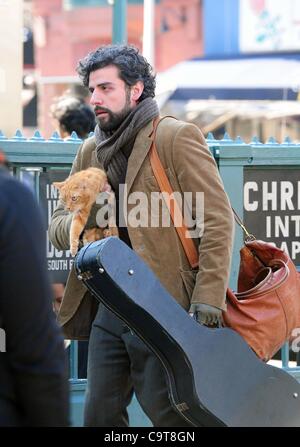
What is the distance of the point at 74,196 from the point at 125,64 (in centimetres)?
57

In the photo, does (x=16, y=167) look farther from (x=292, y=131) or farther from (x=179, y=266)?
(x=292, y=131)

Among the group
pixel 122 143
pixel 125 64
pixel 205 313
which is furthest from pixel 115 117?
pixel 205 313

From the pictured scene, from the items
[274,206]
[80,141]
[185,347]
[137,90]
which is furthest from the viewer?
[274,206]

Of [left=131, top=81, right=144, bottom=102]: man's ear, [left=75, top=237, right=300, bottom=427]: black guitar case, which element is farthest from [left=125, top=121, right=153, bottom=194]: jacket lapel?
[left=75, top=237, right=300, bottom=427]: black guitar case

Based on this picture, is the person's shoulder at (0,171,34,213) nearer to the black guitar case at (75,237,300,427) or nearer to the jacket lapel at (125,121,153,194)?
the black guitar case at (75,237,300,427)

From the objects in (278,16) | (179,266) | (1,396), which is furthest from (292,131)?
(1,396)

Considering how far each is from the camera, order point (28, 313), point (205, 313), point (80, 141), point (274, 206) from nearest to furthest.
Result: point (28, 313), point (205, 313), point (80, 141), point (274, 206)

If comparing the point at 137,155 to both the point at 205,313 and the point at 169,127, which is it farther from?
the point at 205,313

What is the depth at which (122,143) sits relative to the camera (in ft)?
13.3

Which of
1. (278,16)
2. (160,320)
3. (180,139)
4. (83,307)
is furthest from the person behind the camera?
(278,16)

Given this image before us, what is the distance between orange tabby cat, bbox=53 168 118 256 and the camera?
397cm

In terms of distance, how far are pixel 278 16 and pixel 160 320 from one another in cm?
1816

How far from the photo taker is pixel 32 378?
2.42 metres

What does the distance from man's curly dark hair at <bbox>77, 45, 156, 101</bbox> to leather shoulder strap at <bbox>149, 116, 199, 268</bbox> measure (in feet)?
0.83
